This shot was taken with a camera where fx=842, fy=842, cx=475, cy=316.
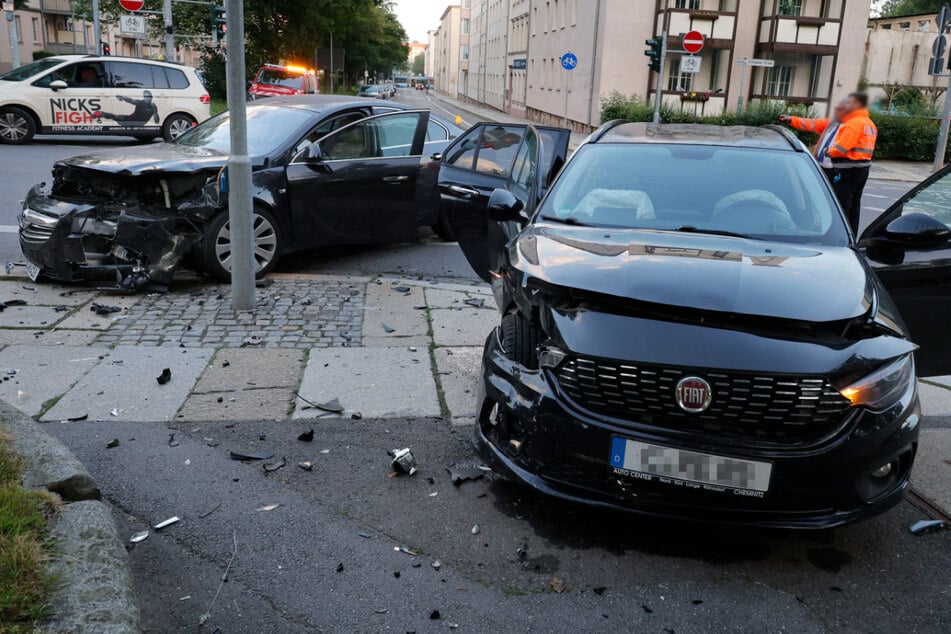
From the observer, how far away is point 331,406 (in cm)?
487

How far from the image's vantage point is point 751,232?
4238mm

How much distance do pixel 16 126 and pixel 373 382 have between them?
631 inches

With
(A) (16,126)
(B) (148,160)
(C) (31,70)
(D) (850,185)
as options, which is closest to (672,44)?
(C) (31,70)

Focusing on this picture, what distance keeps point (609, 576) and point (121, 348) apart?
3.93 metres

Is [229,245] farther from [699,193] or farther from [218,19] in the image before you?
[218,19]

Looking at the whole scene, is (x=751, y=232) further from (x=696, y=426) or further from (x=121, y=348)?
(x=121, y=348)

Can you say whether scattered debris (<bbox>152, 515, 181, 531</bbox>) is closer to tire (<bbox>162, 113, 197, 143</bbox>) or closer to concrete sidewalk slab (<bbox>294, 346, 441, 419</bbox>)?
concrete sidewalk slab (<bbox>294, 346, 441, 419</bbox>)

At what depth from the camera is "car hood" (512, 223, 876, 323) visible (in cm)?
329

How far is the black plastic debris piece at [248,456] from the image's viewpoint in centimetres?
418

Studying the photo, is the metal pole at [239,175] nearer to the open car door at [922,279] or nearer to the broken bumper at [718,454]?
the broken bumper at [718,454]

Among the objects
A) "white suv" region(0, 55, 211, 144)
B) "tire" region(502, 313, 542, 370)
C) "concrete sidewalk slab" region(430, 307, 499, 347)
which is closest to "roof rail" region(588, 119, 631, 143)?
"concrete sidewalk slab" region(430, 307, 499, 347)

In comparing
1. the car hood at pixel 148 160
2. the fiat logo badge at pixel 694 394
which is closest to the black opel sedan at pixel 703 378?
the fiat logo badge at pixel 694 394

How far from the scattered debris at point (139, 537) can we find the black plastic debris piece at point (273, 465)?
2.35 feet

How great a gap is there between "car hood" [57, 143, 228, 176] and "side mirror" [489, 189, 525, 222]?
11.0 feet
